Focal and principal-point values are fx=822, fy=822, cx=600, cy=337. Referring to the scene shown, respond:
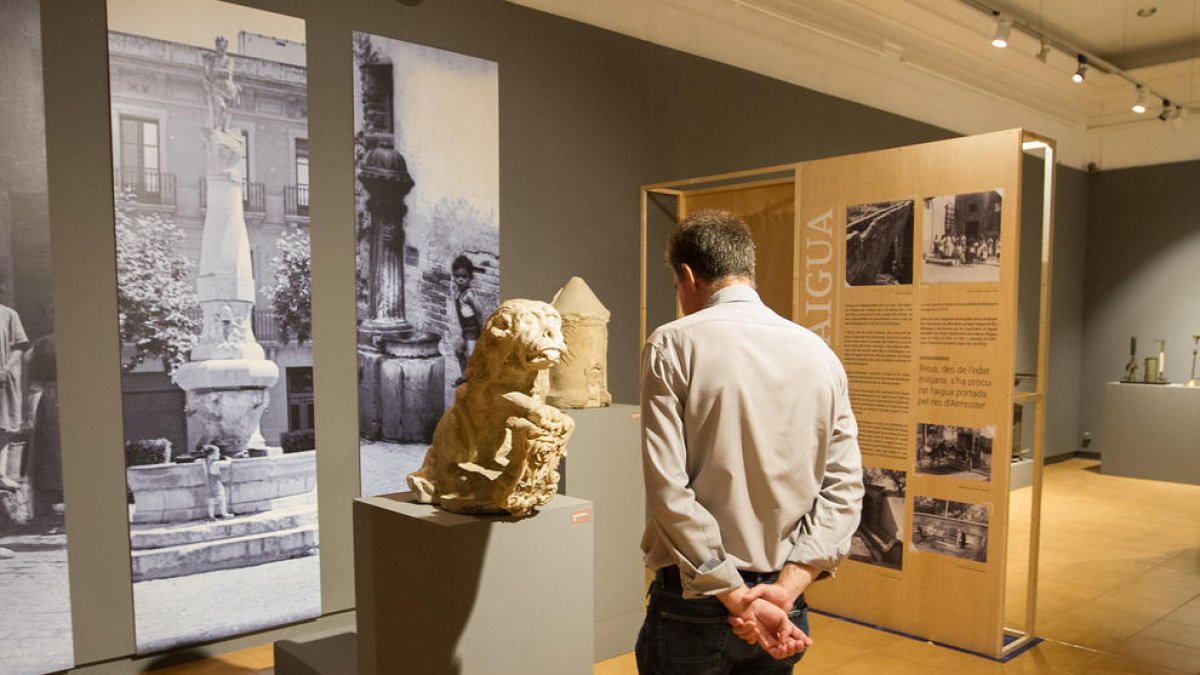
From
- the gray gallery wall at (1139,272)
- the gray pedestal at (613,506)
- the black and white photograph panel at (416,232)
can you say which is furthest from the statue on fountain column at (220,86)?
the gray gallery wall at (1139,272)

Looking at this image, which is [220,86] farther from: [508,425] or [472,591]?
[472,591]

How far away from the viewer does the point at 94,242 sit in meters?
3.51

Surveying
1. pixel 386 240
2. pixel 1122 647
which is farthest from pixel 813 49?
pixel 1122 647

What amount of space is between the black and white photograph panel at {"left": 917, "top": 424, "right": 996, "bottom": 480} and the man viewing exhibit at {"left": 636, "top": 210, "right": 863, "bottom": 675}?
231cm

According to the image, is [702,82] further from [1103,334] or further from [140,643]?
[1103,334]

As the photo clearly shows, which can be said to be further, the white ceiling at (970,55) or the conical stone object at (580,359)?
the white ceiling at (970,55)

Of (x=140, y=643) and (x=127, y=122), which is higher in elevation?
(x=127, y=122)

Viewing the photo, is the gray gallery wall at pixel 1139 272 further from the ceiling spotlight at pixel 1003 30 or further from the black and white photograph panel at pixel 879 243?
the black and white photograph panel at pixel 879 243

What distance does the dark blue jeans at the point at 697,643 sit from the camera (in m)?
1.76

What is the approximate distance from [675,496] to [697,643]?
0.35m

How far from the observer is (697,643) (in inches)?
69.5

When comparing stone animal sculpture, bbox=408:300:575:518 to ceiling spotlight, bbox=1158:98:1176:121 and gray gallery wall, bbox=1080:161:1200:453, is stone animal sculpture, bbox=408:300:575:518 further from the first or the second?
ceiling spotlight, bbox=1158:98:1176:121

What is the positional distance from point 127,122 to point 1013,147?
3.91 m

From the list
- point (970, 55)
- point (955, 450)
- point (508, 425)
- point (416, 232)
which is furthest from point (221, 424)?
point (970, 55)
